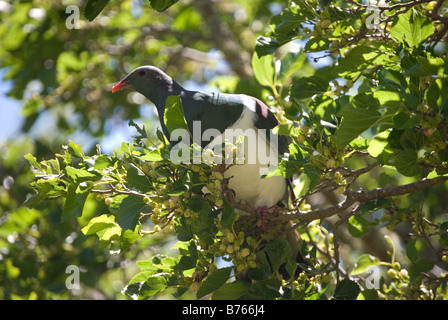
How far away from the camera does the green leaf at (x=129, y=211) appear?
194cm

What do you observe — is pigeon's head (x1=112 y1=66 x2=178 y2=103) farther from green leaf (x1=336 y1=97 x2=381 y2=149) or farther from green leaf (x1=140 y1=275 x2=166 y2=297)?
green leaf (x1=336 y1=97 x2=381 y2=149)

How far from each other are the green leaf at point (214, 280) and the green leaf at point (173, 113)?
0.59 meters

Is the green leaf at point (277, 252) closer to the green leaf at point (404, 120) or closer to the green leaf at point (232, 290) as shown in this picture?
the green leaf at point (232, 290)

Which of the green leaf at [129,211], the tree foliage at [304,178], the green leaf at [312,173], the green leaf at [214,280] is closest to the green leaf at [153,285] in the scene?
the tree foliage at [304,178]

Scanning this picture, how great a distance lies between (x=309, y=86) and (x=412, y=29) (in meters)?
0.58

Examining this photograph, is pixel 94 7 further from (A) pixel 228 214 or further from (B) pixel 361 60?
(B) pixel 361 60

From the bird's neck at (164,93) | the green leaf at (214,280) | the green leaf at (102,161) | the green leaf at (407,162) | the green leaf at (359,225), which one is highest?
the green leaf at (407,162)

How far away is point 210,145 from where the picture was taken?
8.03 ft

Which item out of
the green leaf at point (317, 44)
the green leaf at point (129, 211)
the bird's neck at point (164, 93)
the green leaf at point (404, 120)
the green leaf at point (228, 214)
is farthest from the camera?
the bird's neck at point (164, 93)

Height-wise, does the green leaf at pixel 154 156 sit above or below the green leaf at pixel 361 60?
below

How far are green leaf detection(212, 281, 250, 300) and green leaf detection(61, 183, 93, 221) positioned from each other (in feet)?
2.13

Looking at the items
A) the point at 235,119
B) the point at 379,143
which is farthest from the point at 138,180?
the point at 379,143
